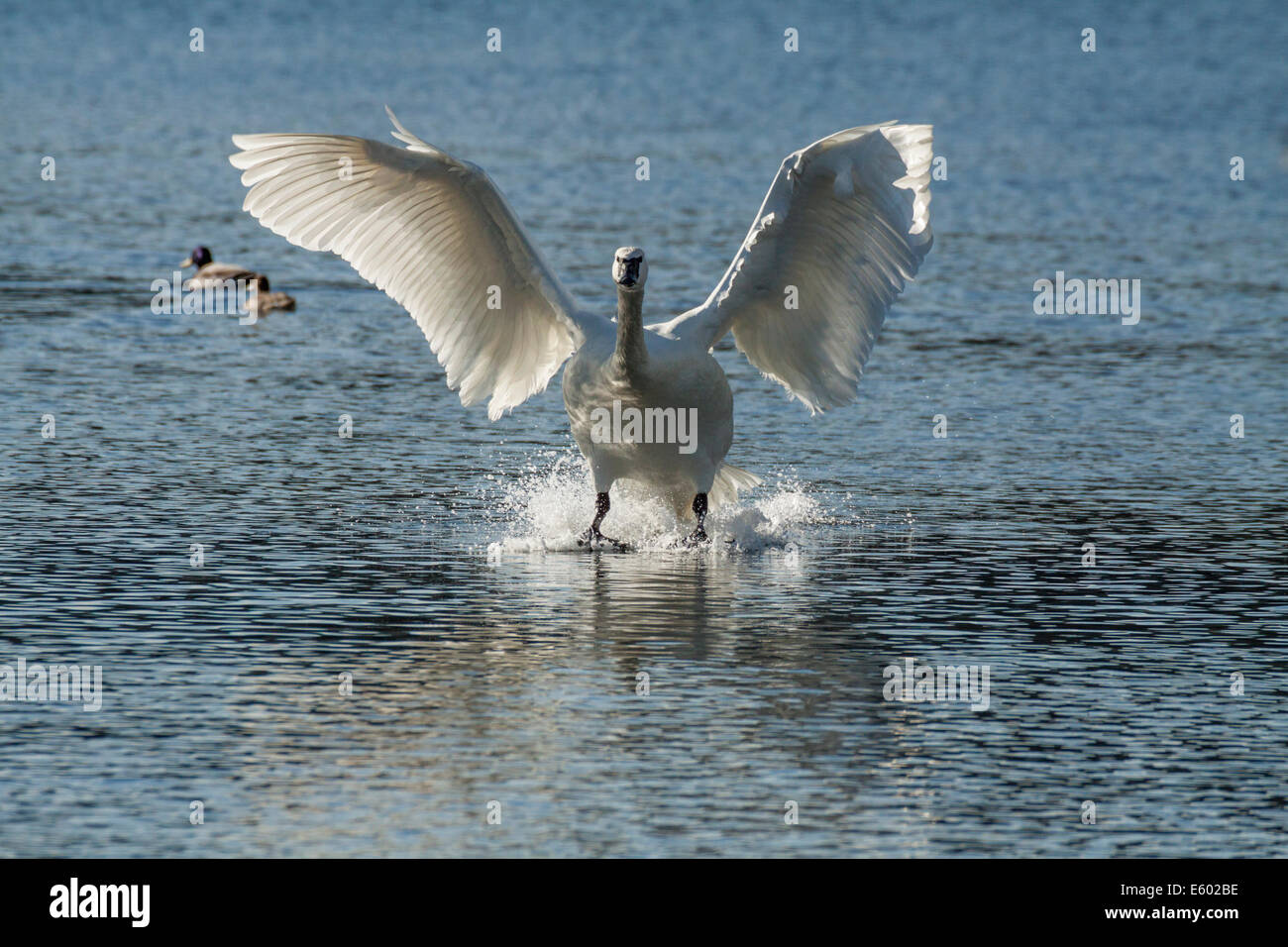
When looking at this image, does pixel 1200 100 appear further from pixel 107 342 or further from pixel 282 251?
pixel 107 342

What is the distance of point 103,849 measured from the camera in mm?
8516

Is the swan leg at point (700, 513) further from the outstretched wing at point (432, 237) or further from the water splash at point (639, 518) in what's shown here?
the outstretched wing at point (432, 237)

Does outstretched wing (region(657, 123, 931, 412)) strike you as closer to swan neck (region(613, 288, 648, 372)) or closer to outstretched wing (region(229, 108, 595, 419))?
swan neck (region(613, 288, 648, 372))

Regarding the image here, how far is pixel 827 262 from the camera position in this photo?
1423 centimetres

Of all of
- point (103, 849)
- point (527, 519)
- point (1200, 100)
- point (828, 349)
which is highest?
point (1200, 100)

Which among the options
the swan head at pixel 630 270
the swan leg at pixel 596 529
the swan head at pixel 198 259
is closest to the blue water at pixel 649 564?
the swan leg at pixel 596 529

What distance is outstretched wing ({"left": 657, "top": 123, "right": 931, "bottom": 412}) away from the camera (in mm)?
13438

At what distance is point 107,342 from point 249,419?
3480 millimetres

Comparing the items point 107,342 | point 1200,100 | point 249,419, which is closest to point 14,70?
point 1200,100

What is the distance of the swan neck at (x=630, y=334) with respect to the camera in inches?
535

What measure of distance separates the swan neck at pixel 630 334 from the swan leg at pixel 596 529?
110cm

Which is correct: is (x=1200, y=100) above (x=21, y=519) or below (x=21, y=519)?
above

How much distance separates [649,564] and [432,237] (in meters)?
2.50

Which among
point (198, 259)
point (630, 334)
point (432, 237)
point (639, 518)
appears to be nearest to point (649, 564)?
point (639, 518)
